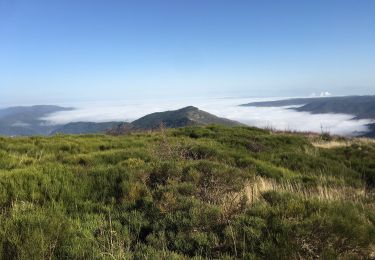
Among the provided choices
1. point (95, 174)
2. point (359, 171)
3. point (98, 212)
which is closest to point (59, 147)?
point (95, 174)

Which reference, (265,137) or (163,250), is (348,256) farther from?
(265,137)

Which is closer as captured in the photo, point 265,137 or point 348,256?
point 348,256

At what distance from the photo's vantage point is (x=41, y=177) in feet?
27.6

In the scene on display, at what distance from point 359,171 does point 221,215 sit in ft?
39.2

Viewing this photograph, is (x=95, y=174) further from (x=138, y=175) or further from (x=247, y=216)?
(x=247, y=216)

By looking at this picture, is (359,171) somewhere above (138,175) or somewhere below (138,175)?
below

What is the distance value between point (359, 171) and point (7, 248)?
14.7m

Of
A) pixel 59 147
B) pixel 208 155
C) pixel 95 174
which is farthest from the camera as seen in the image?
pixel 59 147

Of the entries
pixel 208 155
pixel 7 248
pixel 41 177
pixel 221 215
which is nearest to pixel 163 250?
pixel 221 215

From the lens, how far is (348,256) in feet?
16.4

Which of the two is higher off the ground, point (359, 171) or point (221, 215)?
point (221, 215)

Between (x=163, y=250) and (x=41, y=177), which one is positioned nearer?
(x=163, y=250)

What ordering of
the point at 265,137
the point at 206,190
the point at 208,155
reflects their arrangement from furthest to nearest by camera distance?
1. the point at 265,137
2. the point at 208,155
3. the point at 206,190

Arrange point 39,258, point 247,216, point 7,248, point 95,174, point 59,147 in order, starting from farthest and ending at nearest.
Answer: point 59,147, point 95,174, point 247,216, point 7,248, point 39,258
